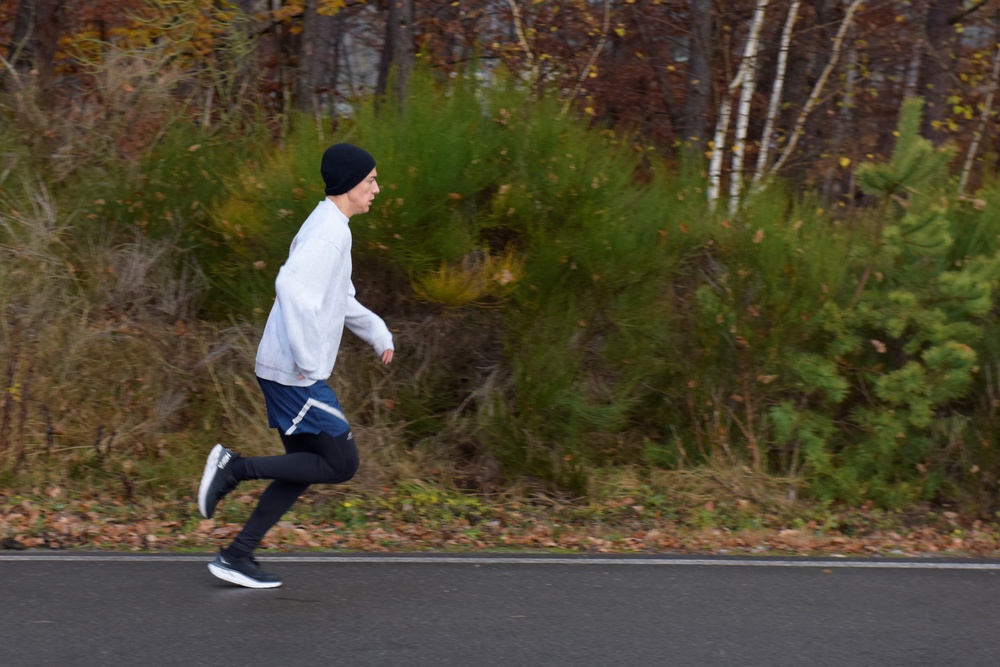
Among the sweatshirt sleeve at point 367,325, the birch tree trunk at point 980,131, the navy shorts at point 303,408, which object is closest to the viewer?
the navy shorts at point 303,408

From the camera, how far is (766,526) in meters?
7.67

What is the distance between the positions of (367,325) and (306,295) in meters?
0.54

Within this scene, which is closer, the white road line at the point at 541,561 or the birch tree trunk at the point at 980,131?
the white road line at the point at 541,561

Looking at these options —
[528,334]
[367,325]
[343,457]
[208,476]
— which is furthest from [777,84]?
[208,476]

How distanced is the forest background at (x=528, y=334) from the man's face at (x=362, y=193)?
257 cm

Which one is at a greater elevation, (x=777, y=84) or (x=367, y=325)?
(x=777, y=84)

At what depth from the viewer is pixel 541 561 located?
6.19m

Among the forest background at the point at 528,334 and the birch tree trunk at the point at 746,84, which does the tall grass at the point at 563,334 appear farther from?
the birch tree trunk at the point at 746,84

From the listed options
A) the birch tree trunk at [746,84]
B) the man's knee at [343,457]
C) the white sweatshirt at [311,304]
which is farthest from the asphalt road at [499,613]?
the birch tree trunk at [746,84]

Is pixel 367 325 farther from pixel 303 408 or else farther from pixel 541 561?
pixel 541 561

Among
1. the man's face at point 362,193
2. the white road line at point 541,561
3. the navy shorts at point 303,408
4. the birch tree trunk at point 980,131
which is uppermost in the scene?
the birch tree trunk at point 980,131

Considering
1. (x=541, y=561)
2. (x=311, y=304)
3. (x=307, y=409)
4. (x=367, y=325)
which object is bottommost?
(x=541, y=561)

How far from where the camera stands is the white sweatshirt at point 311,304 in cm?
498

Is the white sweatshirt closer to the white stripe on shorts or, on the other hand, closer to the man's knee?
the white stripe on shorts
